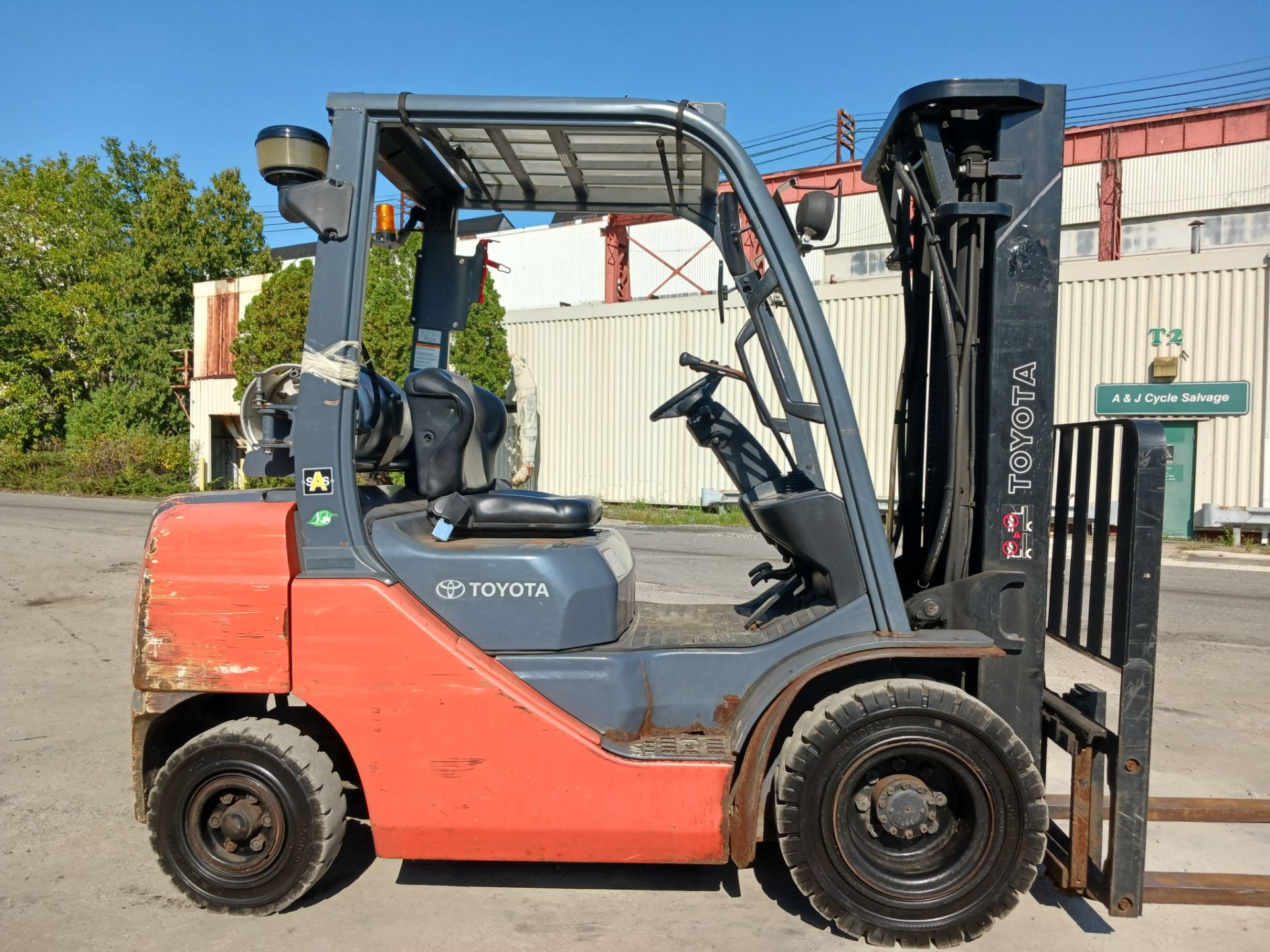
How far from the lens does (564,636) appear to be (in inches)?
135

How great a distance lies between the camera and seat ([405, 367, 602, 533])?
3.67 metres

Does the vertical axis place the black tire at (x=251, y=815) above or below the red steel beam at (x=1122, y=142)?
below

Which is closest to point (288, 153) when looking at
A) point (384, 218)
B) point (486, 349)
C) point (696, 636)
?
point (384, 218)

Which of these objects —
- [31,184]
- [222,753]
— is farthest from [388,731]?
[31,184]

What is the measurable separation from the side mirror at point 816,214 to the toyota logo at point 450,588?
1.78 m

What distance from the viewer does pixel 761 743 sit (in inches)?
127

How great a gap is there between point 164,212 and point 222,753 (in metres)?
37.1

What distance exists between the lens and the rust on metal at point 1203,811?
393 centimetres

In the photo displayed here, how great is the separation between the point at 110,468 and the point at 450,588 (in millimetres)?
31818

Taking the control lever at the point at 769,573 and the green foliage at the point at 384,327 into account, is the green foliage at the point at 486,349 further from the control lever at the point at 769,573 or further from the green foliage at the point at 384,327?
the control lever at the point at 769,573

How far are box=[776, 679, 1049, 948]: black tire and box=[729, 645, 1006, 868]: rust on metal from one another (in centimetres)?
9

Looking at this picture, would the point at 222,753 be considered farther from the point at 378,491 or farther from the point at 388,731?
the point at 378,491

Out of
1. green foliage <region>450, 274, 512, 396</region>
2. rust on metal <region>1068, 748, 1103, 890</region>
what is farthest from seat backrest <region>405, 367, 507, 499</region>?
green foliage <region>450, 274, 512, 396</region>

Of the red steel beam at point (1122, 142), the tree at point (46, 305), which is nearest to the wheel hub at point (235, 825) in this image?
the red steel beam at point (1122, 142)
